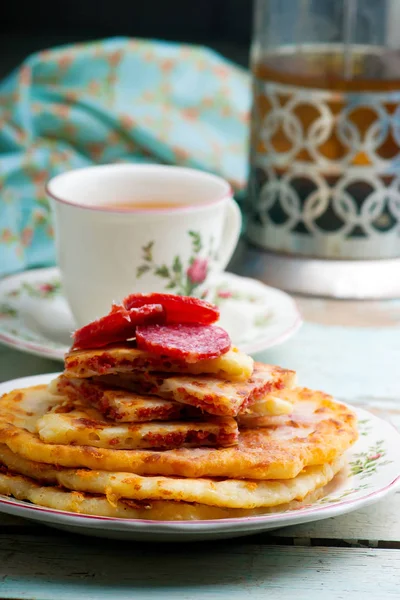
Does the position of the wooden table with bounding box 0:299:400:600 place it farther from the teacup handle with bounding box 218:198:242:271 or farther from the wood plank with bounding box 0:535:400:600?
the teacup handle with bounding box 218:198:242:271

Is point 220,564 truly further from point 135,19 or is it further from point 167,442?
point 135,19

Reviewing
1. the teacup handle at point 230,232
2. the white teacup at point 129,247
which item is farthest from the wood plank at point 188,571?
the teacup handle at point 230,232

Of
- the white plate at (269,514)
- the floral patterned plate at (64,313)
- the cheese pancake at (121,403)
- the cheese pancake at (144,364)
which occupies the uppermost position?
the cheese pancake at (144,364)

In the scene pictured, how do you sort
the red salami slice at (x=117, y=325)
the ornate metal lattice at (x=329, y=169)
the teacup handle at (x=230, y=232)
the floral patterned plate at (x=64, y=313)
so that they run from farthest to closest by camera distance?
the ornate metal lattice at (x=329, y=169) → the teacup handle at (x=230, y=232) → the floral patterned plate at (x=64, y=313) → the red salami slice at (x=117, y=325)

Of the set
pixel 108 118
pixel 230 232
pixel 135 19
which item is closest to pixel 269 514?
pixel 230 232

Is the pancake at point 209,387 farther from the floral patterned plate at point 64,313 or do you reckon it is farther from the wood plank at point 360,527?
the floral patterned plate at point 64,313

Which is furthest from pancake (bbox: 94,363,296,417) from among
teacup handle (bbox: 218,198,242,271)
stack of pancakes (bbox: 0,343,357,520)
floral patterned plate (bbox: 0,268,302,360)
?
teacup handle (bbox: 218,198,242,271)

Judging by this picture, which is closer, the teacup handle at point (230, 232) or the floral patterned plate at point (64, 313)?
the floral patterned plate at point (64, 313)

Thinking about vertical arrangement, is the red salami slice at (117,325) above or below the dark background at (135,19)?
above
